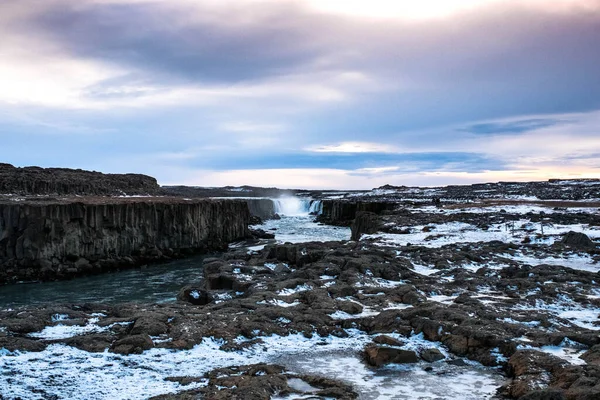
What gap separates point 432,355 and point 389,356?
1025 mm

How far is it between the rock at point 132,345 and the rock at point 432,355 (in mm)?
5948

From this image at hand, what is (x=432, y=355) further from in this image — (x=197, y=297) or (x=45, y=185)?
(x=45, y=185)

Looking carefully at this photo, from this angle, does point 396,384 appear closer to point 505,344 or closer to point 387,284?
point 505,344

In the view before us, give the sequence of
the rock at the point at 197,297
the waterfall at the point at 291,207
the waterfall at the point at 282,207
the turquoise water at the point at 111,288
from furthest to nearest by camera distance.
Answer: the waterfall at the point at 291,207
the waterfall at the point at 282,207
the turquoise water at the point at 111,288
the rock at the point at 197,297

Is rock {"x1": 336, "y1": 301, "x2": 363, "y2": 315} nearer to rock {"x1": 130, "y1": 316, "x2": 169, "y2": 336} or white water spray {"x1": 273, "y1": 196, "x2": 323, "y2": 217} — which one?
rock {"x1": 130, "y1": 316, "x2": 169, "y2": 336}

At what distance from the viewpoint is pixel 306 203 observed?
101 meters

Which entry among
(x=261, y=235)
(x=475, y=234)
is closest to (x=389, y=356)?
(x=475, y=234)

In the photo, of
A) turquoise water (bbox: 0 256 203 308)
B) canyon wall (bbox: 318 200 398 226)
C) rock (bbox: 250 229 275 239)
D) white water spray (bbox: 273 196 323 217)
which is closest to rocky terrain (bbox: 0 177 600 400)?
turquoise water (bbox: 0 256 203 308)

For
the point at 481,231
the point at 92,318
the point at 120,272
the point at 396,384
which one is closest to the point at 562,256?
the point at 481,231

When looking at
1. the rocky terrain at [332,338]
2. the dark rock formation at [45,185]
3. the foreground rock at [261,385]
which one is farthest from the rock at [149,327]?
the dark rock formation at [45,185]

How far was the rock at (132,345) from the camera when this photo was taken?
10.2m

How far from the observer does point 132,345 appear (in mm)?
10398

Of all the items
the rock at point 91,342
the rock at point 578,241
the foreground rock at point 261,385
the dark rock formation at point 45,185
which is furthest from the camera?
the dark rock formation at point 45,185

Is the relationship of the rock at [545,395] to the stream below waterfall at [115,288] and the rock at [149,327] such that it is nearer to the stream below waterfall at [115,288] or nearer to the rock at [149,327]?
the rock at [149,327]
